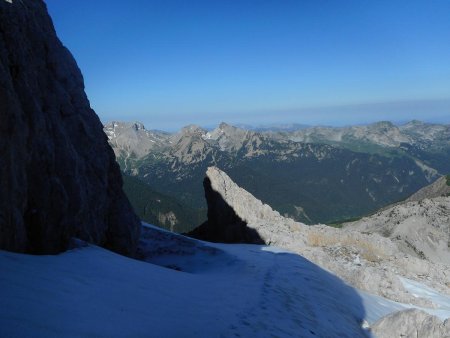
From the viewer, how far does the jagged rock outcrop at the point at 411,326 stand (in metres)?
20.9

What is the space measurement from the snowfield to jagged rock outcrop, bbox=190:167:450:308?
3315 millimetres

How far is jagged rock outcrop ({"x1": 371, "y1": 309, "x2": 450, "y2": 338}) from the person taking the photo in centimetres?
2091

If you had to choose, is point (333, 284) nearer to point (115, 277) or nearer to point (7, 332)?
point (115, 277)

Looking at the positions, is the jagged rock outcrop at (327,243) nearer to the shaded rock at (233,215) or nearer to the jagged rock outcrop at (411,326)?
the shaded rock at (233,215)

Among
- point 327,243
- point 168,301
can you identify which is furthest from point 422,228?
point 168,301

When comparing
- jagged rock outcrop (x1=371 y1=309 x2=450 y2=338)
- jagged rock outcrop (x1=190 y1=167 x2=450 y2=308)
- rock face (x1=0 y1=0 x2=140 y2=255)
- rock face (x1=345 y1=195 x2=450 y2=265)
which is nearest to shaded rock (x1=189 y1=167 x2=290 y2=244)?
jagged rock outcrop (x1=190 y1=167 x2=450 y2=308)

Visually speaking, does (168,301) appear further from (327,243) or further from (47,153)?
(327,243)

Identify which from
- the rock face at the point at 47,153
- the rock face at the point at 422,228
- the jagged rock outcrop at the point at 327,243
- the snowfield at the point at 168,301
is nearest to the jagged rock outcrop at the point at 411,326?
the snowfield at the point at 168,301

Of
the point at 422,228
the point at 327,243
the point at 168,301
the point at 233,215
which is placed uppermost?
the point at 168,301

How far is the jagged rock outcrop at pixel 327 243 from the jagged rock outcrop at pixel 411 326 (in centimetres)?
1251

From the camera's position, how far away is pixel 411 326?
2173 cm

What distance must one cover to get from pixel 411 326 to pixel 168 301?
12.7m

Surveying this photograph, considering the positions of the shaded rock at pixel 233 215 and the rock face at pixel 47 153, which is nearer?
the rock face at pixel 47 153

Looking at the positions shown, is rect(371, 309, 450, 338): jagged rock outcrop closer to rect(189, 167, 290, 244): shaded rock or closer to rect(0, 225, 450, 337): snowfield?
rect(0, 225, 450, 337): snowfield
